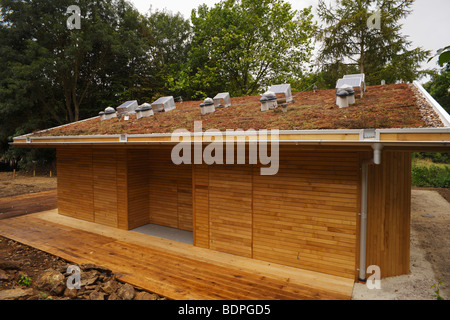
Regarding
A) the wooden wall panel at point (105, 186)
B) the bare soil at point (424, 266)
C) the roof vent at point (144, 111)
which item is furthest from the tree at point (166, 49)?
the bare soil at point (424, 266)

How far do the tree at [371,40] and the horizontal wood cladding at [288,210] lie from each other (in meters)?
12.4

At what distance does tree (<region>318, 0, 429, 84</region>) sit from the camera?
45.3ft

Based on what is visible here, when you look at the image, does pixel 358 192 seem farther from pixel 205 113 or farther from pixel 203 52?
pixel 203 52

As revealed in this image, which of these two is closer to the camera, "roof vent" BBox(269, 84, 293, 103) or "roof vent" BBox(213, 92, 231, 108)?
"roof vent" BBox(269, 84, 293, 103)

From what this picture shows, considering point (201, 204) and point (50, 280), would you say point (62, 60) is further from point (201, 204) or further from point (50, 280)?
point (50, 280)

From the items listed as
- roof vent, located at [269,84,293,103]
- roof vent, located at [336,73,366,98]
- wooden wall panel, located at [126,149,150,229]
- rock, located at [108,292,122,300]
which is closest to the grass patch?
roof vent, located at [336,73,366,98]

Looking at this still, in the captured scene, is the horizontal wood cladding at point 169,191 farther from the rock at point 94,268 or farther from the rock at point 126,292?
the rock at point 126,292

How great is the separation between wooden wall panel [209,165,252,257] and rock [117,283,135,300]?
1902 mm

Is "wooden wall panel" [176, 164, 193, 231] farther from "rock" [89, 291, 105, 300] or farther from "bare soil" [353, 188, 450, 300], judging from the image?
"bare soil" [353, 188, 450, 300]

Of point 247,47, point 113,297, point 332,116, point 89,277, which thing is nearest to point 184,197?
point 89,277

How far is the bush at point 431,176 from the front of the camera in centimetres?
1514

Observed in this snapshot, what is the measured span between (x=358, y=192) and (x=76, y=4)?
20347mm

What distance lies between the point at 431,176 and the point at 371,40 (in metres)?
8.25

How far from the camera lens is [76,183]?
804cm
